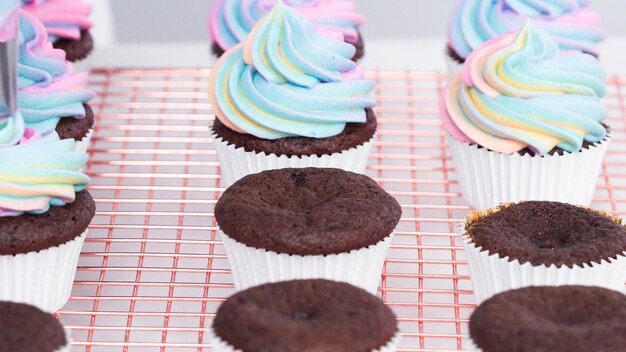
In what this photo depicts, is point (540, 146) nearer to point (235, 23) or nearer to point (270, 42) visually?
point (270, 42)

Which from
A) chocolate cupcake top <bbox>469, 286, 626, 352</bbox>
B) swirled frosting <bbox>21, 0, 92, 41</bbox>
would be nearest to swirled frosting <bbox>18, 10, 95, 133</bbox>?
swirled frosting <bbox>21, 0, 92, 41</bbox>

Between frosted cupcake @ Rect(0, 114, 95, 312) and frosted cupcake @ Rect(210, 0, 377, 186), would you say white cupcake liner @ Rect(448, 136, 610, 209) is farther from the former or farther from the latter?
frosted cupcake @ Rect(0, 114, 95, 312)

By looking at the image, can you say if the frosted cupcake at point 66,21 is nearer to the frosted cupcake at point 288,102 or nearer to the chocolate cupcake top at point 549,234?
the frosted cupcake at point 288,102

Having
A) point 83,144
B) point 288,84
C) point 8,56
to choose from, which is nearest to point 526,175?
point 288,84

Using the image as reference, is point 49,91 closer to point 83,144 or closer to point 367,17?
point 83,144

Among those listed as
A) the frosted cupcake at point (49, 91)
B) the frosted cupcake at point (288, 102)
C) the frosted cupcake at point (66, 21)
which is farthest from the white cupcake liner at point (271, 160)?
the frosted cupcake at point (66, 21)

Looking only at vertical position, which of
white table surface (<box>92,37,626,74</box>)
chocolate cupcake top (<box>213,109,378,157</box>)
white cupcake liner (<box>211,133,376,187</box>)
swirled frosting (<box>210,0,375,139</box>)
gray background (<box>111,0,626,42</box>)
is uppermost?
swirled frosting (<box>210,0,375,139</box>)

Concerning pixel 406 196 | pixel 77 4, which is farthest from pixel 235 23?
pixel 406 196
